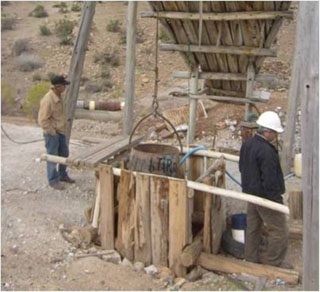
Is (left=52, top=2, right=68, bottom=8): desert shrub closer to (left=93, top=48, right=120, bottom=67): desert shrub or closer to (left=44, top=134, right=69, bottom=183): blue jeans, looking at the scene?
(left=93, top=48, right=120, bottom=67): desert shrub

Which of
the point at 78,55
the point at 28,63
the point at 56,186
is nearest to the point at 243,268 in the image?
the point at 56,186

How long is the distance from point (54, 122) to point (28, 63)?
50.9 ft

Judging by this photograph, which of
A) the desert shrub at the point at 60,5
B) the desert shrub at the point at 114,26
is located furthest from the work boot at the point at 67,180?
the desert shrub at the point at 60,5

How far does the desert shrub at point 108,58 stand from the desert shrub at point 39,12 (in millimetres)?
8525

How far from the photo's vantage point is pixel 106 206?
6.71 meters

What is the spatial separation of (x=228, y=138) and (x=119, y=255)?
6.52 meters

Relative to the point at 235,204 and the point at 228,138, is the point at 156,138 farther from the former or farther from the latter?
the point at 235,204

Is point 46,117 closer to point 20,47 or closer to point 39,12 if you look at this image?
point 20,47

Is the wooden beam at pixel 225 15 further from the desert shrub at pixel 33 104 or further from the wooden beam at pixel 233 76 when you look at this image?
the desert shrub at pixel 33 104

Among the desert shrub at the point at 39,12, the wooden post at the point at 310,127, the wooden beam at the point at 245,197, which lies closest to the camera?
the wooden post at the point at 310,127

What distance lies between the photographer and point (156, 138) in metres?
12.8

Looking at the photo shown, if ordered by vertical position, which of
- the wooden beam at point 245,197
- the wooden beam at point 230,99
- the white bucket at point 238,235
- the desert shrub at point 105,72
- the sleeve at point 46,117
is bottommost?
the white bucket at point 238,235

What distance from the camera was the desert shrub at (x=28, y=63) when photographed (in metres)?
23.0

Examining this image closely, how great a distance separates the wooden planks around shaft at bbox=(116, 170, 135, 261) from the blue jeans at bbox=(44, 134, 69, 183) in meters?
2.06
